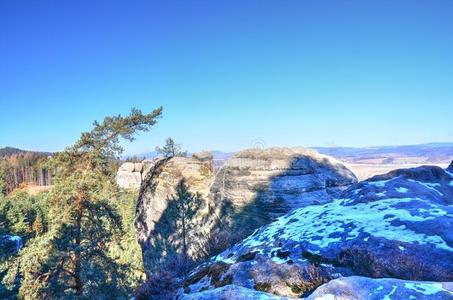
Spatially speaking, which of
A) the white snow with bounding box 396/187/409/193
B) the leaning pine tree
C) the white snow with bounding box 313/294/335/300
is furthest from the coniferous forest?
the white snow with bounding box 313/294/335/300

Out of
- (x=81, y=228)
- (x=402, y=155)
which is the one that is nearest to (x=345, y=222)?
(x=81, y=228)

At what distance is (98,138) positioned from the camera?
61.8ft

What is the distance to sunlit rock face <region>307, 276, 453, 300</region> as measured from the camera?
125 inches

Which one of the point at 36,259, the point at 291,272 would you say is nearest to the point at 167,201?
the point at 36,259

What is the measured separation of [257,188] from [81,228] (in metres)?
9.13

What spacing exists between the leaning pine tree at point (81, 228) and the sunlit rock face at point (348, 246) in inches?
458

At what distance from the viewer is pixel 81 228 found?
17.7 meters

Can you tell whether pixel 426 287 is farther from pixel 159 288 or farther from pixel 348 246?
pixel 159 288

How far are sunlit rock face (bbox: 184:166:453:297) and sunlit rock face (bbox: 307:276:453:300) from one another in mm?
1617

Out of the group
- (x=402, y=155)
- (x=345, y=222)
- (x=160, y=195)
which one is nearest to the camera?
(x=345, y=222)

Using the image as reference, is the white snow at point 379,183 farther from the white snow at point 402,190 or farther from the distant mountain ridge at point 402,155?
the distant mountain ridge at point 402,155

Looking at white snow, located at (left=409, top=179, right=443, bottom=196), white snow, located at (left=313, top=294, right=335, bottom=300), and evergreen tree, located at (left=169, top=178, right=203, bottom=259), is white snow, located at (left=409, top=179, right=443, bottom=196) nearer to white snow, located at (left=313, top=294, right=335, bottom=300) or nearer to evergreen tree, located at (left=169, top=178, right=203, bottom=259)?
white snow, located at (left=313, top=294, right=335, bottom=300)

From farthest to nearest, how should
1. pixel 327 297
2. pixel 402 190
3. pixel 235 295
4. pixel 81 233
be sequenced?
pixel 81 233 → pixel 402 190 → pixel 235 295 → pixel 327 297

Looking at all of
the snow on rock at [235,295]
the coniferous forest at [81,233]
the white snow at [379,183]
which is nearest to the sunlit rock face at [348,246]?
the white snow at [379,183]
